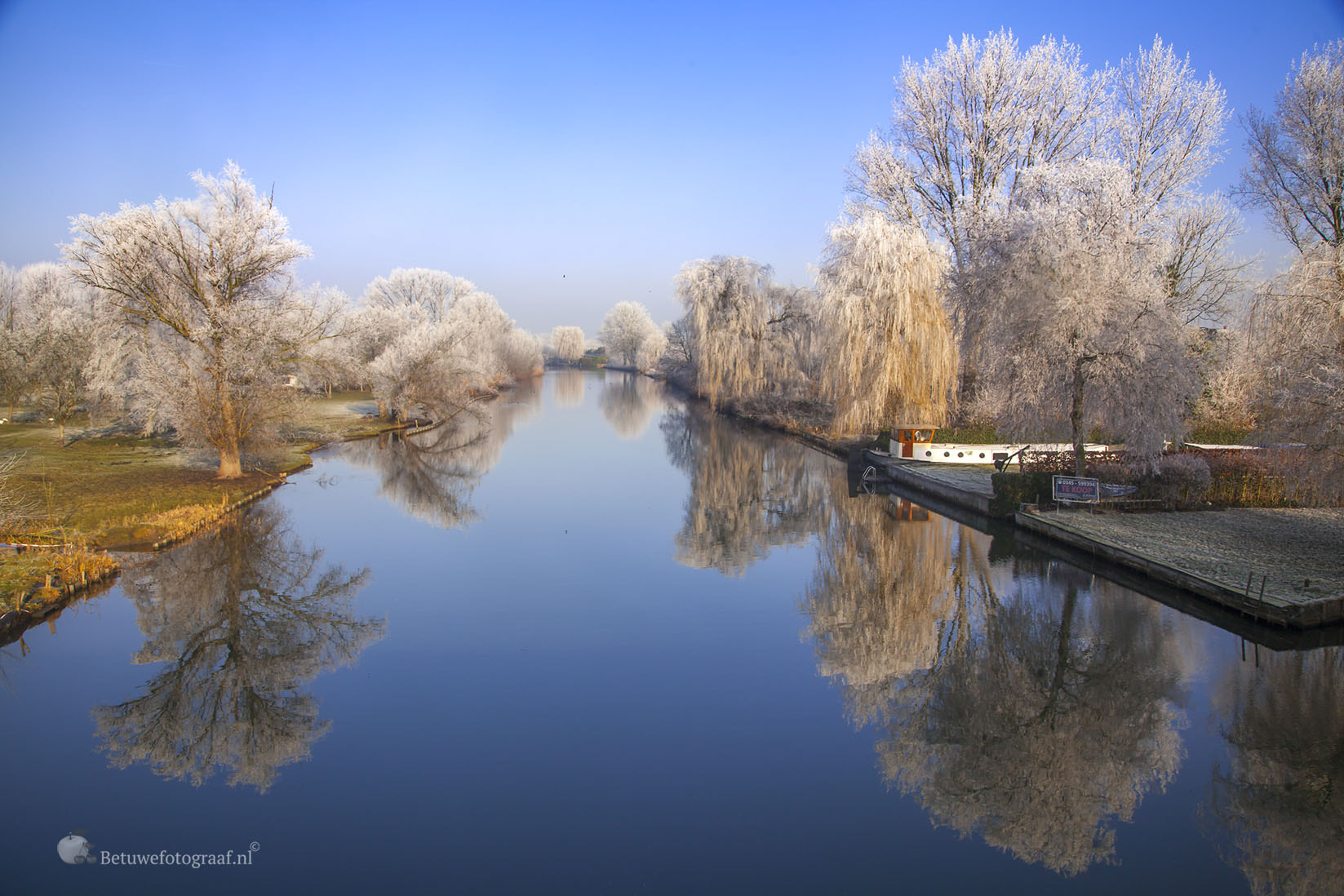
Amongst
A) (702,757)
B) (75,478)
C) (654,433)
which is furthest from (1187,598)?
(654,433)

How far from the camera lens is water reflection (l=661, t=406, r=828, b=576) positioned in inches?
557

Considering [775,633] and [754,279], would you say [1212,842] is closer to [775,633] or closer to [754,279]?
[775,633]

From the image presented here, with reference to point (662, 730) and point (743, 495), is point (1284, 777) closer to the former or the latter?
point (662, 730)

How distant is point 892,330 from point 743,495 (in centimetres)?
886

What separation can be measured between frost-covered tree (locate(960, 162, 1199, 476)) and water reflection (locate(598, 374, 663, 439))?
1855 cm

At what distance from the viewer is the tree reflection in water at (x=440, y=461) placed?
1767cm

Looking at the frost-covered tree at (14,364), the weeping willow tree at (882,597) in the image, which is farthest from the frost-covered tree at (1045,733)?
the frost-covered tree at (14,364)

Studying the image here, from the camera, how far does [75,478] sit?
1841 cm

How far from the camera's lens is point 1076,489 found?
1475cm

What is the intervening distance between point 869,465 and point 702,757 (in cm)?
1637

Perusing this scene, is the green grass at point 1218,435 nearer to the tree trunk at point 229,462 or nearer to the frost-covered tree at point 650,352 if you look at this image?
the tree trunk at point 229,462

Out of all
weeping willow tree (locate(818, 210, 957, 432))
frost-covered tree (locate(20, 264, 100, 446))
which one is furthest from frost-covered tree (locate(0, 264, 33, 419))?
weeping willow tree (locate(818, 210, 957, 432))

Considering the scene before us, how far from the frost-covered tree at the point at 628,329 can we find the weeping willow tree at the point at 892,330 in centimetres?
8770

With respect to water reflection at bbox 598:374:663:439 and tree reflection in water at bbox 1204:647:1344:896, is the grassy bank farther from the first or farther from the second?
tree reflection in water at bbox 1204:647:1344:896
